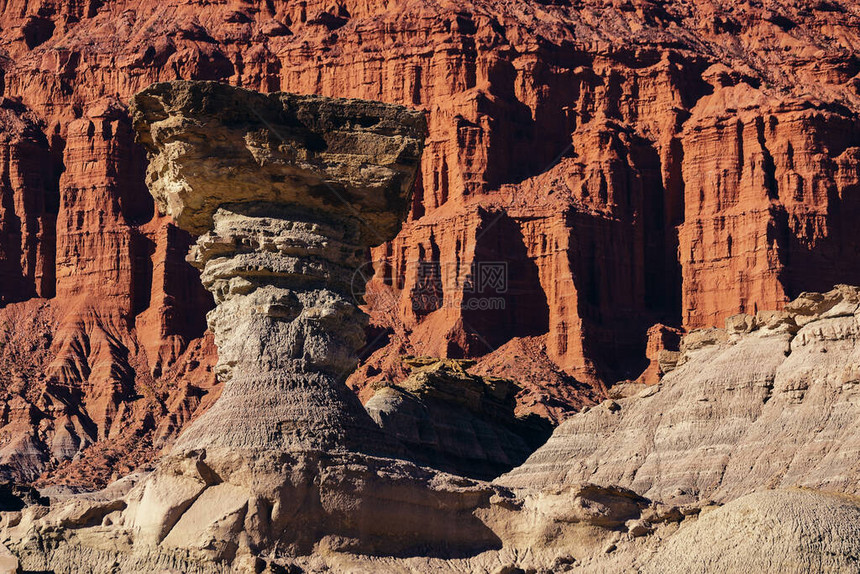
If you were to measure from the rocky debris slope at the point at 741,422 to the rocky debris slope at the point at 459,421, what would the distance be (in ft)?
25.4

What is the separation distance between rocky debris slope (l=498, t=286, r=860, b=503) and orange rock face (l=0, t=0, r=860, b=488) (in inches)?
1228

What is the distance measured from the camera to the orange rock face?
380 ft

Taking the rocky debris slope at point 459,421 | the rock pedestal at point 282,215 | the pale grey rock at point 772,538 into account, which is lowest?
the pale grey rock at point 772,538

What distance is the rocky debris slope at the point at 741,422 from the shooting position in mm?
59031

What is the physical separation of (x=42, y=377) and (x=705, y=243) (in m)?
41.8

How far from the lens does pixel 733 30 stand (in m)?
140

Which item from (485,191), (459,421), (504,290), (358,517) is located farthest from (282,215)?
(485,191)

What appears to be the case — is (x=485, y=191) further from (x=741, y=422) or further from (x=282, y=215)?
(x=282, y=215)

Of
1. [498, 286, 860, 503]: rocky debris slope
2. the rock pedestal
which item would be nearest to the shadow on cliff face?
[498, 286, 860, 503]: rocky debris slope

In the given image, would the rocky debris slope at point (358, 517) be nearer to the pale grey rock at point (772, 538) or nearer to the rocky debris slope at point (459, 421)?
the pale grey rock at point (772, 538)

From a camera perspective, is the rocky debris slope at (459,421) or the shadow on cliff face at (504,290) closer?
the rocky debris slope at (459,421)

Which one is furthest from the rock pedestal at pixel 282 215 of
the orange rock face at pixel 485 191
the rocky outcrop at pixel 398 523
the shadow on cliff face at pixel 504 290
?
the shadow on cliff face at pixel 504 290

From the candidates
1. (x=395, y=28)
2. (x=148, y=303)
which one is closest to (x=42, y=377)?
(x=148, y=303)

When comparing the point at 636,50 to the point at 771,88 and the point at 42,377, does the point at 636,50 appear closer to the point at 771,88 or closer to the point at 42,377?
the point at 771,88
